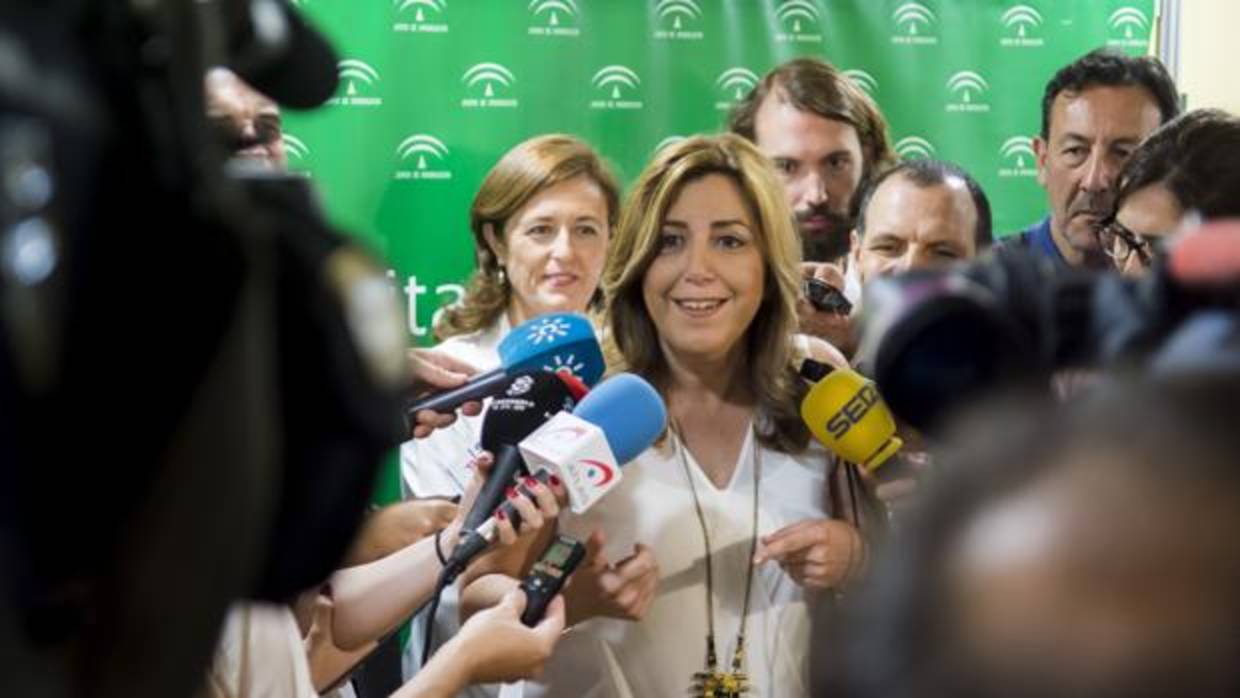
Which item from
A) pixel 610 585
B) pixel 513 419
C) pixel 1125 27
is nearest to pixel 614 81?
pixel 1125 27

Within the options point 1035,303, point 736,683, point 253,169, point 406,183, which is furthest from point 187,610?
point 406,183

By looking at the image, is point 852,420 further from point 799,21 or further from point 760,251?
point 799,21

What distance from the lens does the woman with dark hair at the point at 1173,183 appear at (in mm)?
2096

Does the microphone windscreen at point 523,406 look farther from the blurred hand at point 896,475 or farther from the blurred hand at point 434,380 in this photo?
the blurred hand at point 896,475

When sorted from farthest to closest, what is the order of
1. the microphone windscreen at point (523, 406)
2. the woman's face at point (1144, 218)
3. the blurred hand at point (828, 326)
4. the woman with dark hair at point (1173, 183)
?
the blurred hand at point (828, 326)
the microphone windscreen at point (523, 406)
the woman's face at point (1144, 218)
the woman with dark hair at point (1173, 183)

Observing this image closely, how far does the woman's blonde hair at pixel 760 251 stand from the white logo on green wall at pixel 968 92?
4.22 ft

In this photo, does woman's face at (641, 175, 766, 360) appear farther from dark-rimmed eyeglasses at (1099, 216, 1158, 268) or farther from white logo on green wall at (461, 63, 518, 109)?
white logo on green wall at (461, 63, 518, 109)

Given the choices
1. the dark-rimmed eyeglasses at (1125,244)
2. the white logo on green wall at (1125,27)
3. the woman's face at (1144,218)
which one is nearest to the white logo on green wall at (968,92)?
the white logo on green wall at (1125,27)

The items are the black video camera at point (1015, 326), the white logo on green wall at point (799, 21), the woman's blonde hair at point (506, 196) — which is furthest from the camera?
the white logo on green wall at point (799, 21)

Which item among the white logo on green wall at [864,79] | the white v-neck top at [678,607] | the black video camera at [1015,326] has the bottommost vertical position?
the white v-neck top at [678,607]

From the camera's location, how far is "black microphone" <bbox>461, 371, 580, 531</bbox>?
7.91ft

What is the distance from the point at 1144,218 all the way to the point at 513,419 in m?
0.98

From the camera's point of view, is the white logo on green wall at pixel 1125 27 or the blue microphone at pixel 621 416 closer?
the blue microphone at pixel 621 416

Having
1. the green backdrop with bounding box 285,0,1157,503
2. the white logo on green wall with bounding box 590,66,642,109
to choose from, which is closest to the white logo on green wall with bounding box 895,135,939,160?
the green backdrop with bounding box 285,0,1157,503
